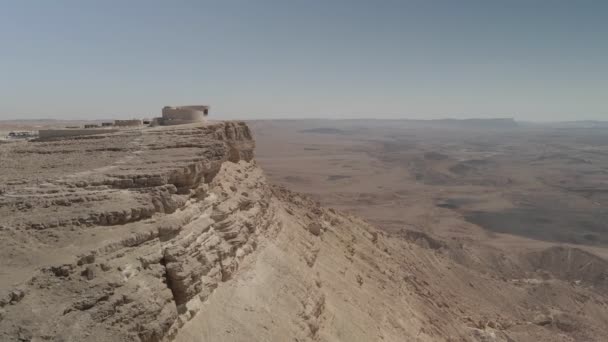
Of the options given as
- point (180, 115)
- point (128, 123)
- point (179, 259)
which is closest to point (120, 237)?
point (179, 259)

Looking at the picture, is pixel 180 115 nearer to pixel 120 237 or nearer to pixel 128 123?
pixel 128 123

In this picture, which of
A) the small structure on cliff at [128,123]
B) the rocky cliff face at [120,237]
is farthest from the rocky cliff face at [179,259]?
the small structure on cliff at [128,123]

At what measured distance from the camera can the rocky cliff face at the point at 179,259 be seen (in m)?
7.13

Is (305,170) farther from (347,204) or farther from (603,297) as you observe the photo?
(603,297)

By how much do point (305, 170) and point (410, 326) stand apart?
7549 centimetres

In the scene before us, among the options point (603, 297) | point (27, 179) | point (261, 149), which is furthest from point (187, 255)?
point (261, 149)

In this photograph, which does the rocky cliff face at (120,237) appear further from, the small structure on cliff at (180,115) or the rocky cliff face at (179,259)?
the small structure on cliff at (180,115)

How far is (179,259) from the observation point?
923cm

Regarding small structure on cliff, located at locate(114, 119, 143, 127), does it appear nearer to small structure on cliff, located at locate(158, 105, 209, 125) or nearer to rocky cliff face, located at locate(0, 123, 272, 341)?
small structure on cliff, located at locate(158, 105, 209, 125)

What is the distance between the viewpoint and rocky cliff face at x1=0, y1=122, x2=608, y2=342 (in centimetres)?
713

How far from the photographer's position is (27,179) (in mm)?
9570

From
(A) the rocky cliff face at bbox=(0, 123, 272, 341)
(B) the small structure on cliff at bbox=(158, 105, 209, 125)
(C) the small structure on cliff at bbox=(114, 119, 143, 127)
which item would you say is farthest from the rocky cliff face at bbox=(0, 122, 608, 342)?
(C) the small structure on cliff at bbox=(114, 119, 143, 127)

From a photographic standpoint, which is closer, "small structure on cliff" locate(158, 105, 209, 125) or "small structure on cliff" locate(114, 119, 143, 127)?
"small structure on cliff" locate(158, 105, 209, 125)

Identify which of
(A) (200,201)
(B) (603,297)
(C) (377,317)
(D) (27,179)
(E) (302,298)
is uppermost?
(D) (27,179)
